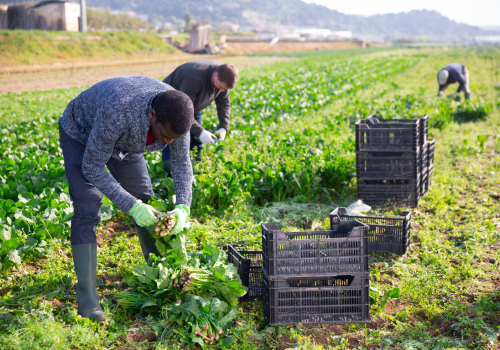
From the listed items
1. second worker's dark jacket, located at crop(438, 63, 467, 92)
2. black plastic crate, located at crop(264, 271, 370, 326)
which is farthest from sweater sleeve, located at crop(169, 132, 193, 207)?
second worker's dark jacket, located at crop(438, 63, 467, 92)

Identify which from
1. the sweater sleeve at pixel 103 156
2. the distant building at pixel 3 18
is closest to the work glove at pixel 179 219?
the sweater sleeve at pixel 103 156

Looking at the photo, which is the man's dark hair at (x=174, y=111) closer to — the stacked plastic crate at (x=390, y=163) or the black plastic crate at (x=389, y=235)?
the black plastic crate at (x=389, y=235)

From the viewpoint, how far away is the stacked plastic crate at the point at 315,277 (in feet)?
9.33

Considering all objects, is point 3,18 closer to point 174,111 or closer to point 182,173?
point 182,173

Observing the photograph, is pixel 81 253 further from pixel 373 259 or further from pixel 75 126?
pixel 373 259

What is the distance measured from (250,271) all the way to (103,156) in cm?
138

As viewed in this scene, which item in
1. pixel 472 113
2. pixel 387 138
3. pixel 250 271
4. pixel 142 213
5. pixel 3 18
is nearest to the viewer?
pixel 142 213

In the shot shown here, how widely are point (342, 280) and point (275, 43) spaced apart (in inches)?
2829

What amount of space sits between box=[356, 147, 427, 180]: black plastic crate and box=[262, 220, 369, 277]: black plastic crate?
8.44 ft

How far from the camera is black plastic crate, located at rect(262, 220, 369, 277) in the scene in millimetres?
2832

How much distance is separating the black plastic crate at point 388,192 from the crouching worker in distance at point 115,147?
2849 mm

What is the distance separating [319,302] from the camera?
9.67 ft

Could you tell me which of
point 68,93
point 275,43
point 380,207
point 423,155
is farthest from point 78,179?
point 275,43

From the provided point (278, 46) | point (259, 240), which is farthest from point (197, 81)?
point (278, 46)
